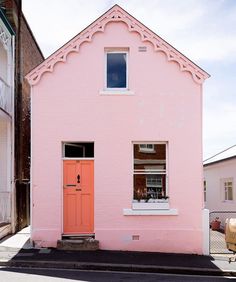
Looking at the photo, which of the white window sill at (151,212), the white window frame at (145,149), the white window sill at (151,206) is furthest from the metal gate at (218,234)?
the white window frame at (145,149)

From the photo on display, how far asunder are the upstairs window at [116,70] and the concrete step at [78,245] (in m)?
4.52

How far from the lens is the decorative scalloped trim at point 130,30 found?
1468cm

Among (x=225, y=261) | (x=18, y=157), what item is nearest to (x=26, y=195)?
(x=18, y=157)

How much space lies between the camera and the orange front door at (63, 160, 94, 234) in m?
14.6

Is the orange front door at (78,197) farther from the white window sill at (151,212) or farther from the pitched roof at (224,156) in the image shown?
the pitched roof at (224,156)

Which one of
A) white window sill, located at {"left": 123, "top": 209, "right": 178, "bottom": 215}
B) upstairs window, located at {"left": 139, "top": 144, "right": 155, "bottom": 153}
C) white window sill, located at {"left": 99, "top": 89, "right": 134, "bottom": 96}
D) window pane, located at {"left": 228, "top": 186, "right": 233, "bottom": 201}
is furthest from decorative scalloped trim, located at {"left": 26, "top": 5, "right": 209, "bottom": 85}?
window pane, located at {"left": 228, "top": 186, "right": 233, "bottom": 201}

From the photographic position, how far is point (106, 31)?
1491 cm

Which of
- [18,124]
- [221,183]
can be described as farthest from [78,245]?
[221,183]

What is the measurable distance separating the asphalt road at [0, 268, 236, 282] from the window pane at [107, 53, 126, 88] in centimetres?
584

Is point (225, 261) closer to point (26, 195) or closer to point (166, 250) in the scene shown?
point (166, 250)

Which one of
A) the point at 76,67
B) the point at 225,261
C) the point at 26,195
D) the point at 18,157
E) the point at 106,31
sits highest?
the point at 106,31

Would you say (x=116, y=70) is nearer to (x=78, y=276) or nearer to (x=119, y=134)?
(x=119, y=134)

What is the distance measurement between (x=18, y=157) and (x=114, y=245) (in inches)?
201

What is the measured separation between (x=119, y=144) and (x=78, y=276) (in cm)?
478
